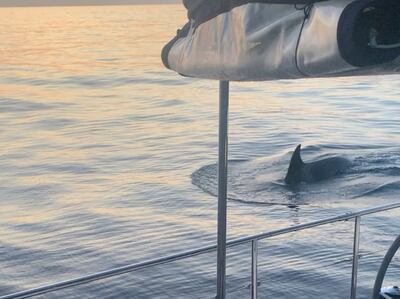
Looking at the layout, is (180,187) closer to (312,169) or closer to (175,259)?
(312,169)

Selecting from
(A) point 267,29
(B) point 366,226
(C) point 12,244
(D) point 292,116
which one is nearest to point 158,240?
(C) point 12,244

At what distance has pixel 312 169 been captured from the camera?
26875 millimetres

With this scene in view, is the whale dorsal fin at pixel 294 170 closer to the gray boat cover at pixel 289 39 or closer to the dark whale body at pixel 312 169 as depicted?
the dark whale body at pixel 312 169

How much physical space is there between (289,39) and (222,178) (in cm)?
155

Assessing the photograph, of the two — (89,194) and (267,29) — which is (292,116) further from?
(267,29)

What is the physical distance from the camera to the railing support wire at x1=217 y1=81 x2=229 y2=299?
350cm

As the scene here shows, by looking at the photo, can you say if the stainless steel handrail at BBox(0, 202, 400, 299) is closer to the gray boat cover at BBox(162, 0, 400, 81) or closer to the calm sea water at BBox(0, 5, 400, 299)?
the calm sea water at BBox(0, 5, 400, 299)

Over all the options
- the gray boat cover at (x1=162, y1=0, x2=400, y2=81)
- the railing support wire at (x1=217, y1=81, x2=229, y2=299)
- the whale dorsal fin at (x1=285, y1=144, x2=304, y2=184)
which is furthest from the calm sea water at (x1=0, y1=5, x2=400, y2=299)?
the gray boat cover at (x1=162, y1=0, x2=400, y2=81)

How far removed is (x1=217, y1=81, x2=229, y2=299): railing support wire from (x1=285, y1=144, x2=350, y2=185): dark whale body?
71.0 ft

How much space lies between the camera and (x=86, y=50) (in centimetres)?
12356

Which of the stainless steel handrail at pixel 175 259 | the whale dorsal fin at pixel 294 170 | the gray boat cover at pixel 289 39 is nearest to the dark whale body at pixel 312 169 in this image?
the whale dorsal fin at pixel 294 170

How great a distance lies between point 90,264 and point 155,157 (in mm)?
16273

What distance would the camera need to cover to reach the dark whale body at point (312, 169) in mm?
25422

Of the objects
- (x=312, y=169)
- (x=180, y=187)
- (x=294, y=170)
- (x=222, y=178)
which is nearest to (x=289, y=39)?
(x=222, y=178)
